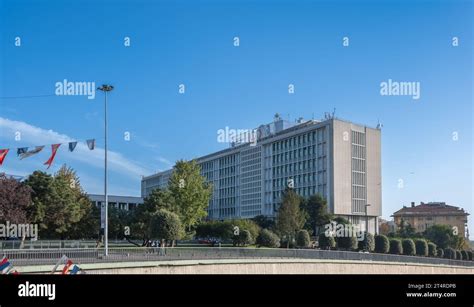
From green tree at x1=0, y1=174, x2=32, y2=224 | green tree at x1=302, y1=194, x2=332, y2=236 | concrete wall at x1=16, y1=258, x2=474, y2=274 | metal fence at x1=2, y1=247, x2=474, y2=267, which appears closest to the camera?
concrete wall at x1=16, y1=258, x2=474, y2=274

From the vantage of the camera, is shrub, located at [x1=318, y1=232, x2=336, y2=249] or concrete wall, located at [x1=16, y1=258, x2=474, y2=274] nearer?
concrete wall, located at [x1=16, y1=258, x2=474, y2=274]

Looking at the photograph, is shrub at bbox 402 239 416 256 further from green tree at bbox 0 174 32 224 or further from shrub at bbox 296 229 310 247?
green tree at bbox 0 174 32 224

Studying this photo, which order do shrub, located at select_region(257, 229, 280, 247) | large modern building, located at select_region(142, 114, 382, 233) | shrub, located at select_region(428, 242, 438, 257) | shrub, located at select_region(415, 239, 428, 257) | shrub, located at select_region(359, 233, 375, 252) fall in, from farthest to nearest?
large modern building, located at select_region(142, 114, 382, 233) → shrub, located at select_region(428, 242, 438, 257) → shrub, located at select_region(415, 239, 428, 257) → shrub, located at select_region(359, 233, 375, 252) → shrub, located at select_region(257, 229, 280, 247)

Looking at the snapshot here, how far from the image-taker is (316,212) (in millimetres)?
90000

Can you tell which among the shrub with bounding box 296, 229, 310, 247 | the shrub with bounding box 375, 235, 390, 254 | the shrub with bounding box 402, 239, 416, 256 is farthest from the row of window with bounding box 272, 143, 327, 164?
the shrub with bounding box 296, 229, 310, 247

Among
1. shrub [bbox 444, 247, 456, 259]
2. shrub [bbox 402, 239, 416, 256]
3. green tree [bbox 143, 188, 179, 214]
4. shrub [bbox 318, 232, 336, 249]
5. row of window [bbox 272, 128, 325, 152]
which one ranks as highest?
row of window [bbox 272, 128, 325, 152]

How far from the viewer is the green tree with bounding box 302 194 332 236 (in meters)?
89.5

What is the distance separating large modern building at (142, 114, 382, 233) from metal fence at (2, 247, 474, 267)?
167 feet

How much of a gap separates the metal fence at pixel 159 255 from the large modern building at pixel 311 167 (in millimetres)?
50958

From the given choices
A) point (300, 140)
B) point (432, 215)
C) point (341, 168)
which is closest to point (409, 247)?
point (341, 168)

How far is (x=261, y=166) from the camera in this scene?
118 metres

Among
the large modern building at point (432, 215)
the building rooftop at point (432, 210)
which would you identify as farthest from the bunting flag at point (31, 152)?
the building rooftop at point (432, 210)
